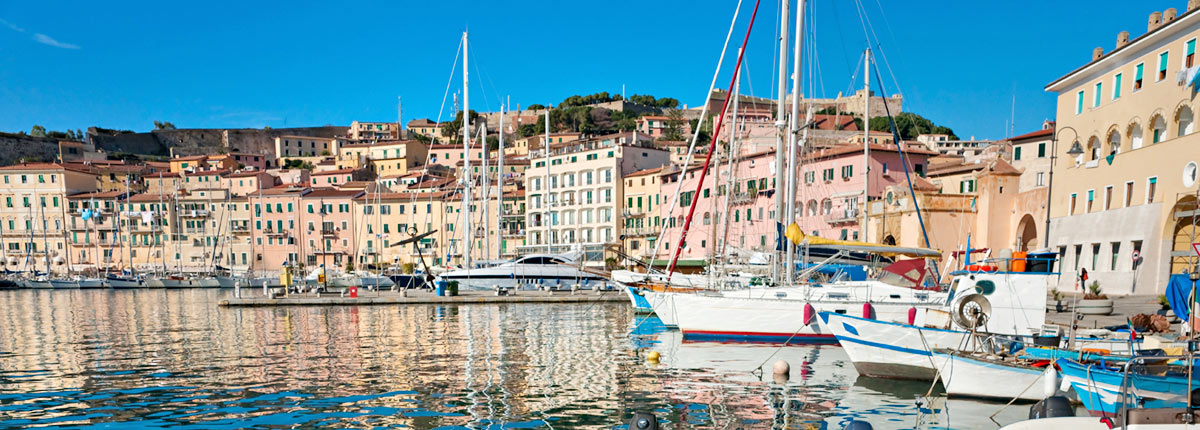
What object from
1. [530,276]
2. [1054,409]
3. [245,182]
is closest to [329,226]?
[245,182]

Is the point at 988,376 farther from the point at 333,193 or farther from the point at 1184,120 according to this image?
the point at 333,193

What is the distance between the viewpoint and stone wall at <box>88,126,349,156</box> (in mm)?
135375

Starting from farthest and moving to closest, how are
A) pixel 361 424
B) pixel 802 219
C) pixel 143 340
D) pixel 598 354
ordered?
pixel 802 219, pixel 143 340, pixel 598 354, pixel 361 424

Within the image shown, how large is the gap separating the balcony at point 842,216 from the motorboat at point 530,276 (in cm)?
1559

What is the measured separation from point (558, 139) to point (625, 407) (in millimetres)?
99481

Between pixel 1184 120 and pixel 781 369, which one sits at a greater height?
pixel 1184 120

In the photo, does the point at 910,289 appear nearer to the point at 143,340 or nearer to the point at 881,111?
the point at 143,340

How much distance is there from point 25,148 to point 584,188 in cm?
10117

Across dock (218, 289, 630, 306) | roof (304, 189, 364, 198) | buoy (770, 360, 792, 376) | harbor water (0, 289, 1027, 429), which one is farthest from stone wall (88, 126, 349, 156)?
buoy (770, 360, 792, 376)

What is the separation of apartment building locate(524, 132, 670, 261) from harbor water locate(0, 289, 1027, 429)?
4387 cm

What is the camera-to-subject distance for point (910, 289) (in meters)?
22.3

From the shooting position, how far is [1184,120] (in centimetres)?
2902

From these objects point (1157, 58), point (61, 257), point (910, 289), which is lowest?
point (61, 257)

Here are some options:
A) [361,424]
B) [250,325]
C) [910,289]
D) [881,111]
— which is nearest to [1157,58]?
[910,289]
